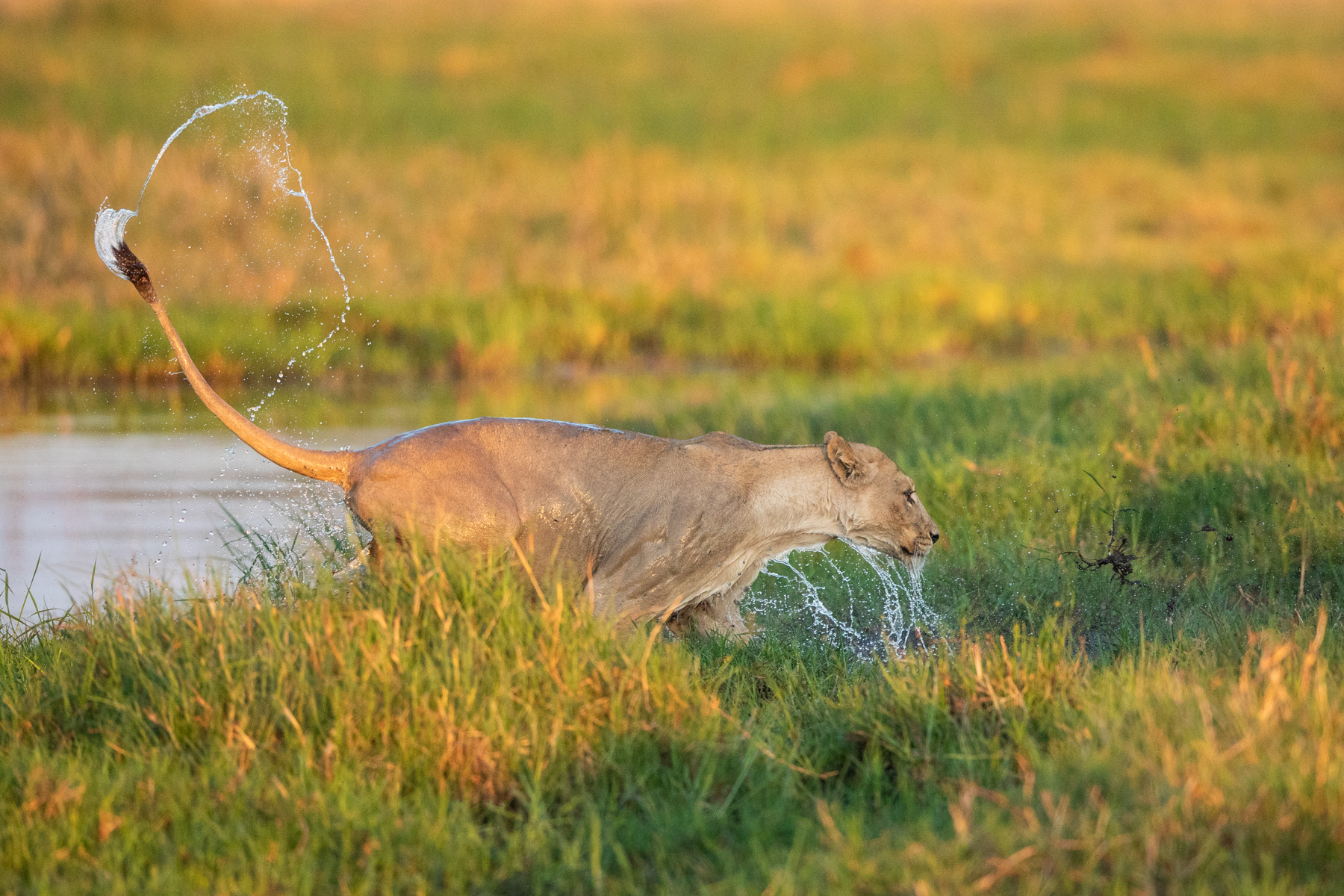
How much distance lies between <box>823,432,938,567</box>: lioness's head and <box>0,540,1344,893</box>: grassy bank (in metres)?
0.69

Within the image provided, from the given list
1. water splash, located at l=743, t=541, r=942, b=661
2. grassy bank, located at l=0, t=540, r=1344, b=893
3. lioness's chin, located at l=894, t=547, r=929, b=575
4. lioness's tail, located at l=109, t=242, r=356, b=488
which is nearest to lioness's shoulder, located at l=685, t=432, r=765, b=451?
water splash, located at l=743, t=541, r=942, b=661

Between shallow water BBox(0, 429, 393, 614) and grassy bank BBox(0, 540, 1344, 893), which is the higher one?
grassy bank BBox(0, 540, 1344, 893)

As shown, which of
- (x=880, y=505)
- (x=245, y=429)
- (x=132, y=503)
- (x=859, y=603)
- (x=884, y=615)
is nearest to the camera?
(x=245, y=429)

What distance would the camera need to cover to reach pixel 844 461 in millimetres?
5824

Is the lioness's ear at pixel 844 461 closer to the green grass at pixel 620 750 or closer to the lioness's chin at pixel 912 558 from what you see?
the lioness's chin at pixel 912 558

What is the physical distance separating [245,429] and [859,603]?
2.96m

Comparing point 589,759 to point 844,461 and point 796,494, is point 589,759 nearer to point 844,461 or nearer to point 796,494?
point 796,494

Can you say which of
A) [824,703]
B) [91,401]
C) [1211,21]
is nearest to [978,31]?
[1211,21]

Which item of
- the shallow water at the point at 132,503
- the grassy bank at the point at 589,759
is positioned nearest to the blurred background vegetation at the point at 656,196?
the shallow water at the point at 132,503

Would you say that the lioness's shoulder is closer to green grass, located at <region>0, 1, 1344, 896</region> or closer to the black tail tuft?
green grass, located at <region>0, 1, 1344, 896</region>

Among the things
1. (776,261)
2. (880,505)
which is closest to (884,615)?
(880,505)

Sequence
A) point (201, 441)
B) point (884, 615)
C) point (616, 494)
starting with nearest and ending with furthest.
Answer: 1. point (616, 494)
2. point (884, 615)
3. point (201, 441)

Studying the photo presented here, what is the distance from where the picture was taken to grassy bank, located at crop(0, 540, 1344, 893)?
378 centimetres

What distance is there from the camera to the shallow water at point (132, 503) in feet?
25.8
